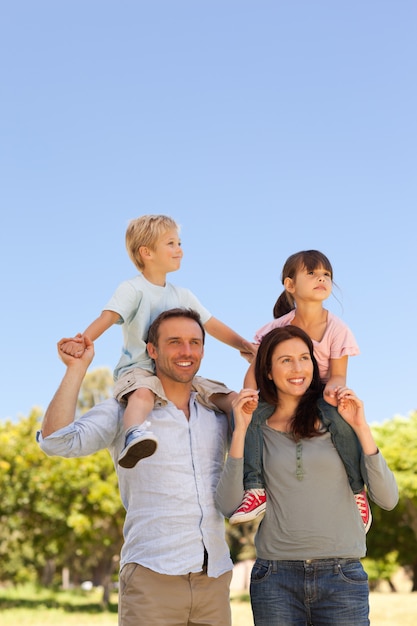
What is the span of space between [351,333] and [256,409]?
0.85m

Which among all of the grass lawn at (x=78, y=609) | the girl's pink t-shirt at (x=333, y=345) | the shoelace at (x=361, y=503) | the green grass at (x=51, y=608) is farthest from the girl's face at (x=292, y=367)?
the green grass at (x=51, y=608)

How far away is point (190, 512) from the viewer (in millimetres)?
4242

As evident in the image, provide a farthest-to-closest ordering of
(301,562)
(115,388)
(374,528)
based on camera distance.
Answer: (374,528) < (115,388) < (301,562)

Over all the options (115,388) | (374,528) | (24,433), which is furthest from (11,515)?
(115,388)

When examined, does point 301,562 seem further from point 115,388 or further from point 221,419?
point 115,388

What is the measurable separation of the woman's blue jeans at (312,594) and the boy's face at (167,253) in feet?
6.73

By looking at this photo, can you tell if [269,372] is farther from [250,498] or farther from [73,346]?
[73,346]

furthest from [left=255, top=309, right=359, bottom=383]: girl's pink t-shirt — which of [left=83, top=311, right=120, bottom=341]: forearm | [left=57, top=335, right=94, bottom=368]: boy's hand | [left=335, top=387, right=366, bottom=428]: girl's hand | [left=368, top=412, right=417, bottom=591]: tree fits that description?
[left=368, top=412, right=417, bottom=591]: tree

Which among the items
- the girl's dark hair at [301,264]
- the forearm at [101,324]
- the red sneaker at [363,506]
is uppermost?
the girl's dark hair at [301,264]

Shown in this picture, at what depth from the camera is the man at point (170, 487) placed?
4.15 meters

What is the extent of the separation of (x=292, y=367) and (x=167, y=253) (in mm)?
1337

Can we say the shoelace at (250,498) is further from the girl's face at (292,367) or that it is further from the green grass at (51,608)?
the green grass at (51,608)

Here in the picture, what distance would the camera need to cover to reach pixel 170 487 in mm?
4285

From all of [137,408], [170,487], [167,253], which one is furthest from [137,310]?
[170,487]
